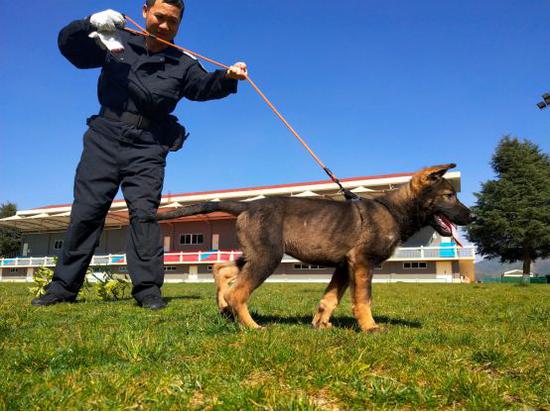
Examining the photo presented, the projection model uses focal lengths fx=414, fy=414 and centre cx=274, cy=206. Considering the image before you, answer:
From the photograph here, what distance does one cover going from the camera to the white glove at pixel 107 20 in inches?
215

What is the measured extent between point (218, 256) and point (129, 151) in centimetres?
2981

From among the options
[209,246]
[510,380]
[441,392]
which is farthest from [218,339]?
[209,246]

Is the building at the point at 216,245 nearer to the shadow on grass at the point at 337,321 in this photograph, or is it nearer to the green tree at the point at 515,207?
the green tree at the point at 515,207

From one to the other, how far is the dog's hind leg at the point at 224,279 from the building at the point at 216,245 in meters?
21.9

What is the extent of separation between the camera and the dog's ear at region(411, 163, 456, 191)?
5.05m

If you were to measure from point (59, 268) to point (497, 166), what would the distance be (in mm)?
45059

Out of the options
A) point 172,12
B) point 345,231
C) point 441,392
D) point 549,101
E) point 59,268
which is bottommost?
point 441,392

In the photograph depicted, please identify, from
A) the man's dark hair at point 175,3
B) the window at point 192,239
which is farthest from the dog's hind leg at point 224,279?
the window at point 192,239

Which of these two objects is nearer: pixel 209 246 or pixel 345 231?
pixel 345 231

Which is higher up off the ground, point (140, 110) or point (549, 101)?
point (549, 101)

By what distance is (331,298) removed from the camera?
498 centimetres

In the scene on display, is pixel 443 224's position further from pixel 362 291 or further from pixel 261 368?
pixel 261 368

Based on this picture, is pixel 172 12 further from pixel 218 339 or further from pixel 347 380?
pixel 347 380

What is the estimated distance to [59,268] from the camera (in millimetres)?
6215
